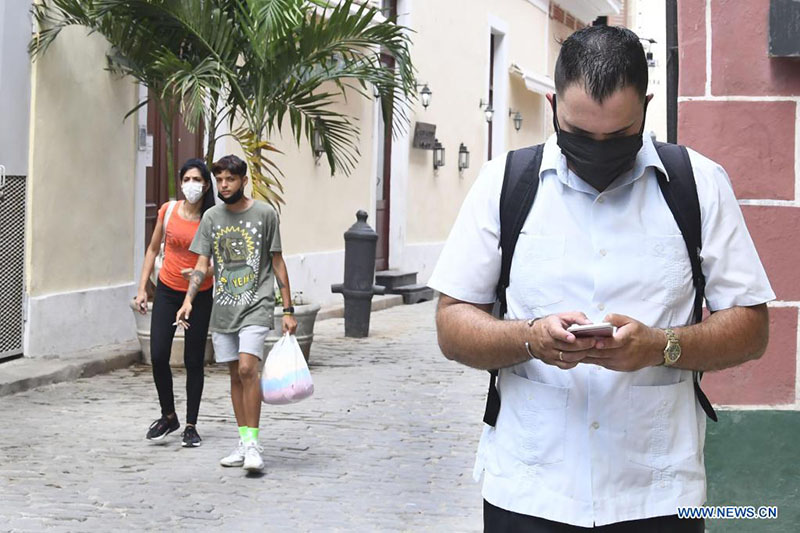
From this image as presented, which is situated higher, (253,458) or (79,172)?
(79,172)

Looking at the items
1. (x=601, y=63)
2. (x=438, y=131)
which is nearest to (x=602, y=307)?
(x=601, y=63)

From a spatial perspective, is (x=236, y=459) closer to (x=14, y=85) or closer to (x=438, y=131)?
(x=14, y=85)

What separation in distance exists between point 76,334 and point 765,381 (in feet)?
25.1

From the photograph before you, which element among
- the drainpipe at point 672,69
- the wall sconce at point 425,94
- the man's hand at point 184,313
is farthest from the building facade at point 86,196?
the drainpipe at point 672,69

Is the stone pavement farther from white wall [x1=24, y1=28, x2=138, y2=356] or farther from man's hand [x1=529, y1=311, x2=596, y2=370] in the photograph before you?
man's hand [x1=529, y1=311, x2=596, y2=370]

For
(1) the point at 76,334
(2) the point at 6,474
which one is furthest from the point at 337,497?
(1) the point at 76,334

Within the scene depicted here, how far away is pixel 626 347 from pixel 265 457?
540 cm

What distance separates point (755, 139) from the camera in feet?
15.5

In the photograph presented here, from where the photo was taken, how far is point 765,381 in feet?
15.6

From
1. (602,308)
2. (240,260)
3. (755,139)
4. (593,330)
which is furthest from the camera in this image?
(240,260)

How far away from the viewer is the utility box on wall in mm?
4605

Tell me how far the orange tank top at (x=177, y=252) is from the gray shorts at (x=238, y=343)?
0.78 metres

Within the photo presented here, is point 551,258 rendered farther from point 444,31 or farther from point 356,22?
point 444,31

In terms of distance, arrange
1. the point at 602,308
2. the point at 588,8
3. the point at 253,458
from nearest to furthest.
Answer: the point at 602,308 < the point at 253,458 < the point at 588,8
